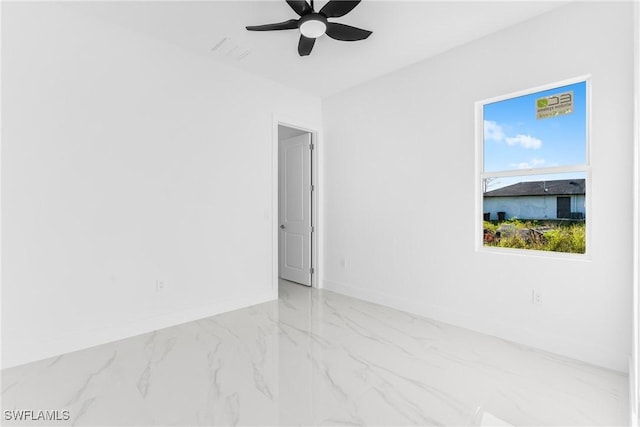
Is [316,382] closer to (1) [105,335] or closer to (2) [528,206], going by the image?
(1) [105,335]

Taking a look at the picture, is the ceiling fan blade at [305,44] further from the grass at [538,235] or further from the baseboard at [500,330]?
the baseboard at [500,330]

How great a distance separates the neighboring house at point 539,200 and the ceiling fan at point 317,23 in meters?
1.91

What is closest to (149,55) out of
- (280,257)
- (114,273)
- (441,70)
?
(114,273)

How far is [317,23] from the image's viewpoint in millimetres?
2408

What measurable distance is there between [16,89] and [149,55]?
3.58 ft

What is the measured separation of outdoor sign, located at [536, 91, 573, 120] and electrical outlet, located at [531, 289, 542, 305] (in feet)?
4.90

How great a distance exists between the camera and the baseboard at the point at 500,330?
2432 millimetres

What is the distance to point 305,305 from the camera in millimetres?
3969

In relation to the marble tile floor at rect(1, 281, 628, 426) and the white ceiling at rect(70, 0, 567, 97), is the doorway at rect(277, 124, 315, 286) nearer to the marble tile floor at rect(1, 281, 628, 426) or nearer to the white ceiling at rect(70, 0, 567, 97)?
the white ceiling at rect(70, 0, 567, 97)

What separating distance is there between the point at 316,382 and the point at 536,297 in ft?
6.47

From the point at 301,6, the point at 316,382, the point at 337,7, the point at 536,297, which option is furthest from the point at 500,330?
the point at 301,6

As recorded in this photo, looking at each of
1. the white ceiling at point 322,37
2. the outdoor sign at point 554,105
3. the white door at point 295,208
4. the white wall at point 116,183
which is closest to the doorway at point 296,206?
the white door at point 295,208

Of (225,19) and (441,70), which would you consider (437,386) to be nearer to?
(441,70)

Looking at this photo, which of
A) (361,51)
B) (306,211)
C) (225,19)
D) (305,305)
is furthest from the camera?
(306,211)
